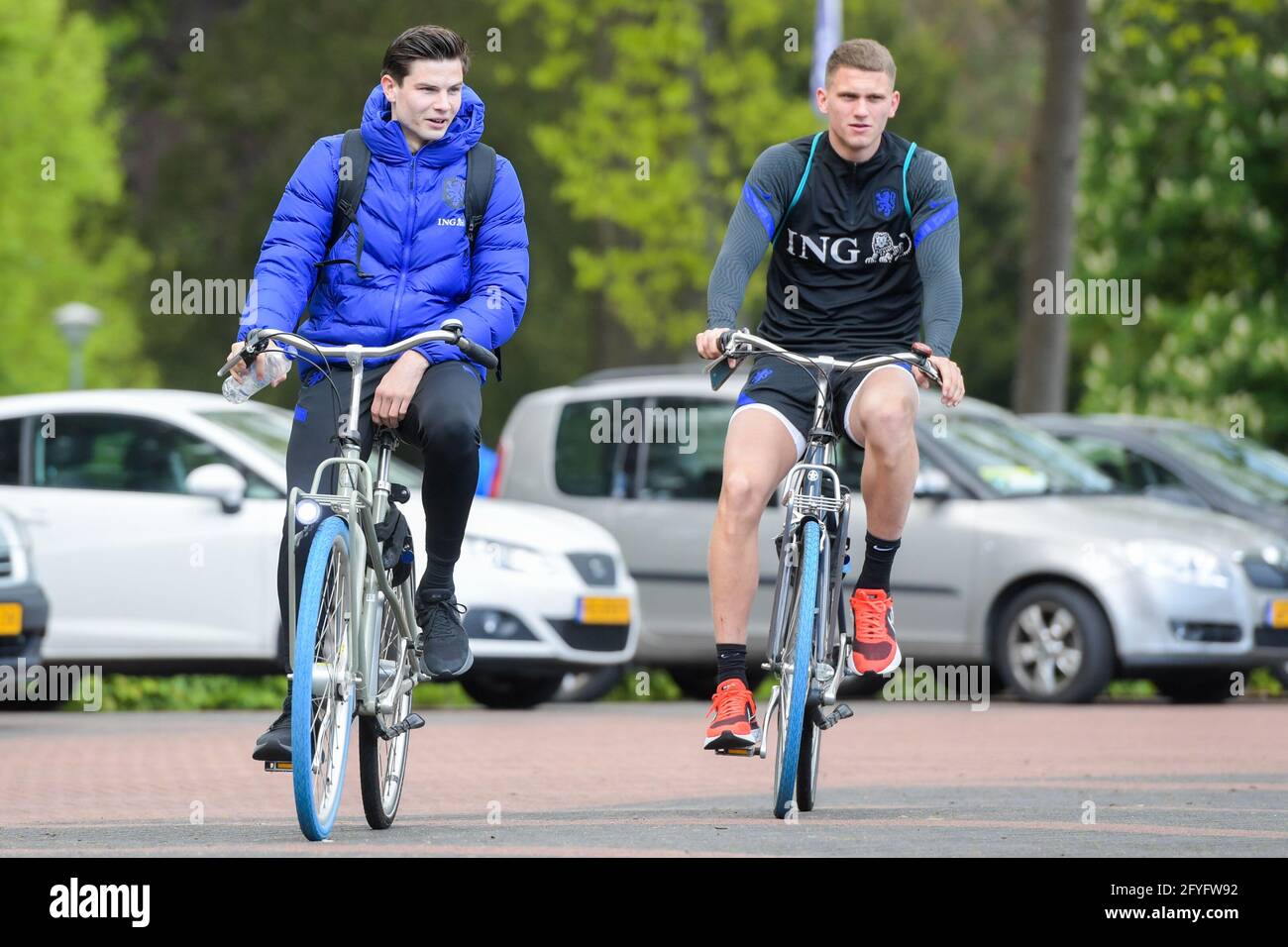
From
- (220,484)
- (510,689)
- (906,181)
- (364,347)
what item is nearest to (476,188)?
(364,347)

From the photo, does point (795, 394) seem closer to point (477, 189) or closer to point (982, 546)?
point (477, 189)

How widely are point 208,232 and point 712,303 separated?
32.9m

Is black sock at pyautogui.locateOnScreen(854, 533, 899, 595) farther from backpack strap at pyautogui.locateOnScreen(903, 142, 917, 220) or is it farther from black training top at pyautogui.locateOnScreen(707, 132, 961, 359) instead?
backpack strap at pyautogui.locateOnScreen(903, 142, 917, 220)

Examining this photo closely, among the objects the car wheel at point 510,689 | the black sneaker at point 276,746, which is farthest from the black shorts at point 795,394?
the car wheel at point 510,689

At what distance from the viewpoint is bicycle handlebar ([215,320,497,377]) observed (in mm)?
6598

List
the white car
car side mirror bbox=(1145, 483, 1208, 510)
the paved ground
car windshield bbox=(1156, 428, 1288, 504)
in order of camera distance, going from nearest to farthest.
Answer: the paved ground, the white car, car side mirror bbox=(1145, 483, 1208, 510), car windshield bbox=(1156, 428, 1288, 504)

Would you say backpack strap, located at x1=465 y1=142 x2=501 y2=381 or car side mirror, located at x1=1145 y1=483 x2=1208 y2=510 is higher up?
backpack strap, located at x1=465 y1=142 x2=501 y2=381

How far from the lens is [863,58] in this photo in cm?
749

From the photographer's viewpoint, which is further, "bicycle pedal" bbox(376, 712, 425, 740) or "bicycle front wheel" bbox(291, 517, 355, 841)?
"bicycle pedal" bbox(376, 712, 425, 740)

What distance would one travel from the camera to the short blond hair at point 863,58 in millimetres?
7480

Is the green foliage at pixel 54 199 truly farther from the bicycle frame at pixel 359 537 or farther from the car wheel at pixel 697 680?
the bicycle frame at pixel 359 537

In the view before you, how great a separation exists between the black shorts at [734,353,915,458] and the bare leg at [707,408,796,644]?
38mm

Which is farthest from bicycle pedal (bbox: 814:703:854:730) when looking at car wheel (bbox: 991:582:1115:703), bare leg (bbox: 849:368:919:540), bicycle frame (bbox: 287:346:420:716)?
car wheel (bbox: 991:582:1115:703)

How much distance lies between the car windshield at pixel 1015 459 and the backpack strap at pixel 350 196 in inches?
308
